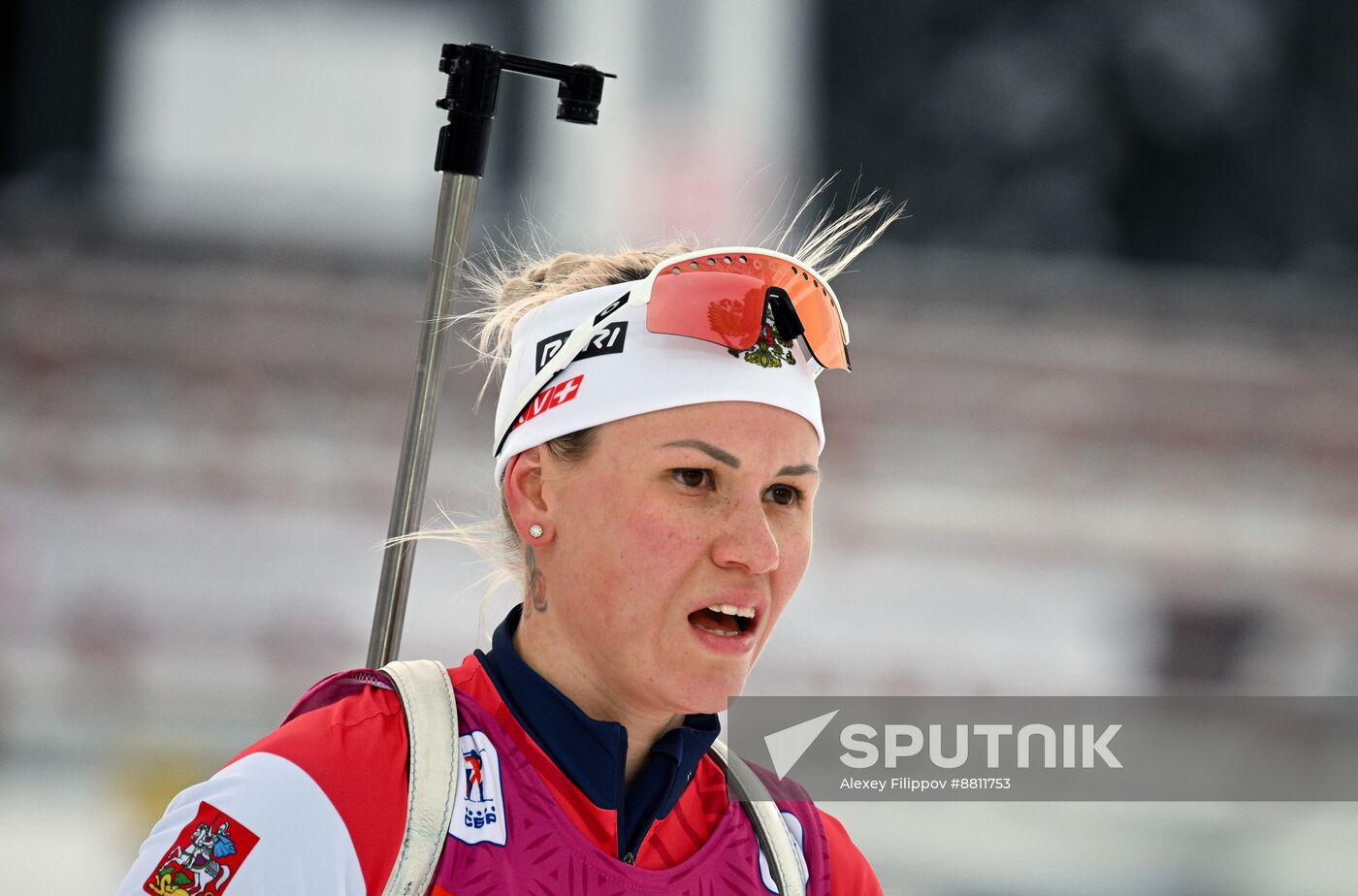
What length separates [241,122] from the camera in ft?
22.6

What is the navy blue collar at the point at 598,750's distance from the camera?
4.38 feet

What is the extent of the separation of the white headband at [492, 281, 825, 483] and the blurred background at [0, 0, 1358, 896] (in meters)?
3.63

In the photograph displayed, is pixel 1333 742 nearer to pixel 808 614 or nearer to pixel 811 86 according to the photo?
pixel 808 614

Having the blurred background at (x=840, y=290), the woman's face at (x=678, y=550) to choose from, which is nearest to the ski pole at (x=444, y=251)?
the woman's face at (x=678, y=550)

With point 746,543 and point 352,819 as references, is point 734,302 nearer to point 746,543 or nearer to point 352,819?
point 746,543

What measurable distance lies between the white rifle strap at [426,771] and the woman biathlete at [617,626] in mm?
11

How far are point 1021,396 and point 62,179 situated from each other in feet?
13.6

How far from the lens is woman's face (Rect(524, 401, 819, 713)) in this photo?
130 cm

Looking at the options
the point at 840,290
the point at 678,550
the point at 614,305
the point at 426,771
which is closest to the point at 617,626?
the point at 678,550

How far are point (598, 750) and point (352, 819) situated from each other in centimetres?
24

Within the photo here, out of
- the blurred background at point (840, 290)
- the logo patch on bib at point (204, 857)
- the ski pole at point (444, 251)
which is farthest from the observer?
the blurred background at point (840, 290)

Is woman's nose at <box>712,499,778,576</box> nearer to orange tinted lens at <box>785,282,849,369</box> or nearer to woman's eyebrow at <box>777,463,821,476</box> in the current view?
woman's eyebrow at <box>777,463,821,476</box>

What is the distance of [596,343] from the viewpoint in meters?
1.41

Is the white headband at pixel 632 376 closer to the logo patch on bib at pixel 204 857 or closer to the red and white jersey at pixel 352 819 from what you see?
the red and white jersey at pixel 352 819
